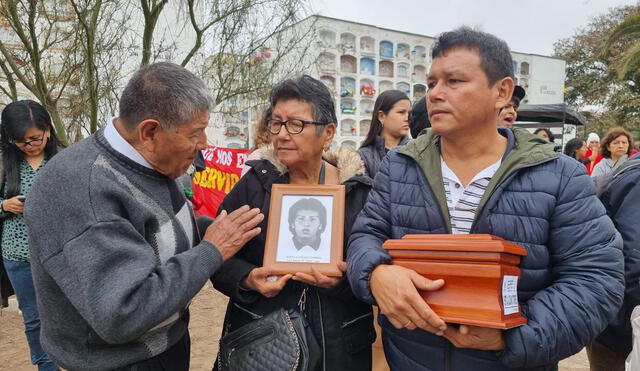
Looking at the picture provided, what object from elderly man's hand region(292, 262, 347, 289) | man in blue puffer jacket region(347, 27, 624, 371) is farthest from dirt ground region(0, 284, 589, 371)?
man in blue puffer jacket region(347, 27, 624, 371)

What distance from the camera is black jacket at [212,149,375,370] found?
6.51 feet

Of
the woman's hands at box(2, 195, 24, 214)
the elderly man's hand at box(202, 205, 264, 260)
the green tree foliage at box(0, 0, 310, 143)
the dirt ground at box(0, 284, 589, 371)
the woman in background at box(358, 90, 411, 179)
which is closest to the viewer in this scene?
the elderly man's hand at box(202, 205, 264, 260)

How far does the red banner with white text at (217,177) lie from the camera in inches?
312

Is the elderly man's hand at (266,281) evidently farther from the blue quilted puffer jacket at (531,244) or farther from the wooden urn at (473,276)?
the wooden urn at (473,276)

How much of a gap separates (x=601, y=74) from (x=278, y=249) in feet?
121

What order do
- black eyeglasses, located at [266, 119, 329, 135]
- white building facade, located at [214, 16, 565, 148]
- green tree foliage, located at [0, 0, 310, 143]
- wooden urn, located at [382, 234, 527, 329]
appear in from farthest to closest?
white building facade, located at [214, 16, 565, 148]
green tree foliage, located at [0, 0, 310, 143]
black eyeglasses, located at [266, 119, 329, 135]
wooden urn, located at [382, 234, 527, 329]

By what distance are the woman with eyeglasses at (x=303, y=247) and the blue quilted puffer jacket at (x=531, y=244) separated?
0.34 meters

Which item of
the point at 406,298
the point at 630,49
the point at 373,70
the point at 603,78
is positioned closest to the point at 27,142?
the point at 406,298

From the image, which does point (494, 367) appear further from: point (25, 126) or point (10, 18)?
point (10, 18)

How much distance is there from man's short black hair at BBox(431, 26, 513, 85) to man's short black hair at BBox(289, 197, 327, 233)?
83 centimetres

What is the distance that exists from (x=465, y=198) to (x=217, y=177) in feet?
Answer: 22.6

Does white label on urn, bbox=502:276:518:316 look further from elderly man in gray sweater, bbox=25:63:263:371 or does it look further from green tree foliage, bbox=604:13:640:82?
green tree foliage, bbox=604:13:640:82

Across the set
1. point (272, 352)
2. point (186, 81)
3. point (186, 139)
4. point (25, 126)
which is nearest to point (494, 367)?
point (272, 352)

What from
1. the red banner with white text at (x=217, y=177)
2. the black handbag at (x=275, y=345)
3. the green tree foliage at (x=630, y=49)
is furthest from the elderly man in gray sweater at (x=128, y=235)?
the green tree foliage at (x=630, y=49)
